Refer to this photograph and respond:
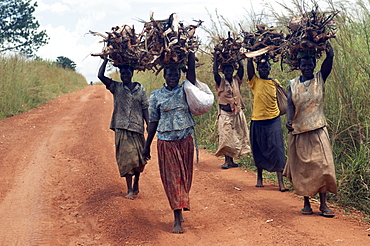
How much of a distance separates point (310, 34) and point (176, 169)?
2034 mm

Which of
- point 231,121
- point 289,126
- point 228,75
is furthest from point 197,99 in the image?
point 231,121

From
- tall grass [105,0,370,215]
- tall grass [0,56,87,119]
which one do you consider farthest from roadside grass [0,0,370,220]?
tall grass [0,56,87,119]

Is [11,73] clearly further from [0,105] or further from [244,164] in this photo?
[244,164]

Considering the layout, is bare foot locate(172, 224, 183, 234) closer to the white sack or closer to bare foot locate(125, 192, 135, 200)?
the white sack

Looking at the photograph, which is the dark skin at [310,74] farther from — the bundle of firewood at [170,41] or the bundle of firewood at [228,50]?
the bundle of firewood at [228,50]

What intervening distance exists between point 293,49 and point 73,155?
4.99 meters

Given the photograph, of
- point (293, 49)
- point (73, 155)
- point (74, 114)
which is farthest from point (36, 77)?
point (293, 49)

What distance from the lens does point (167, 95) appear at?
178 inches

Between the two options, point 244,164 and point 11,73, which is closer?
point 244,164

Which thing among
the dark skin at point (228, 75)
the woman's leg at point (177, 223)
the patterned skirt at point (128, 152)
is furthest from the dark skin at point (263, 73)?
the woman's leg at point (177, 223)

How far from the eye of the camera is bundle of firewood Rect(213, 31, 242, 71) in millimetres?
6428

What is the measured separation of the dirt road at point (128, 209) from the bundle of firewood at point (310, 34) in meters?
1.83

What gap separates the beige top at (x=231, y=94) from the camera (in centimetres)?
745

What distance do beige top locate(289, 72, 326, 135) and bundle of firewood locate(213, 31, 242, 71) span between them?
5.86 feet
